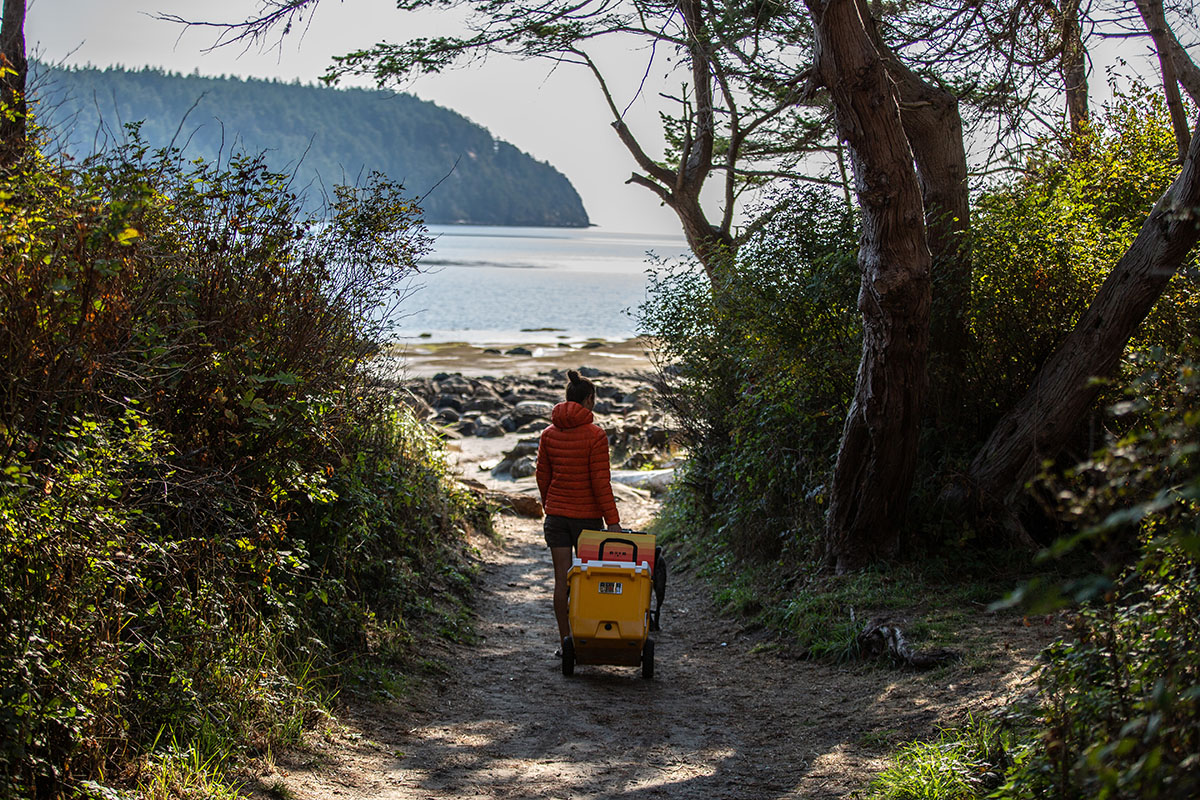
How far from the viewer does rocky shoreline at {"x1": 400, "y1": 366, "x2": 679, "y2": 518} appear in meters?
15.6

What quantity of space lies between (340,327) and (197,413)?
6.20 ft

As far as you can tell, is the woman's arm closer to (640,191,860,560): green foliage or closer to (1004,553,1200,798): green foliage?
(640,191,860,560): green foliage

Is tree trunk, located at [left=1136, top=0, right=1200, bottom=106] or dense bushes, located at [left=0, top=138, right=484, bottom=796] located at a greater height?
tree trunk, located at [left=1136, top=0, right=1200, bottom=106]

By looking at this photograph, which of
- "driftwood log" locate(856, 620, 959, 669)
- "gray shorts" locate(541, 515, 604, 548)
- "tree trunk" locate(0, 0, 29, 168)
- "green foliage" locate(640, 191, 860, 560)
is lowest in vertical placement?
"driftwood log" locate(856, 620, 959, 669)

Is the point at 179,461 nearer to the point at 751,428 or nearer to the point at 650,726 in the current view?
the point at 650,726

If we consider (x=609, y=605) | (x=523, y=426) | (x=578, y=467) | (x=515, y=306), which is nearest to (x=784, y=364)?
(x=578, y=467)

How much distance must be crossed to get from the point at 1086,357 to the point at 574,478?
12.5 feet

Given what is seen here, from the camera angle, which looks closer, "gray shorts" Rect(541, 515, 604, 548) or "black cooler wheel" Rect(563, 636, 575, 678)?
"black cooler wheel" Rect(563, 636, 575, 678)

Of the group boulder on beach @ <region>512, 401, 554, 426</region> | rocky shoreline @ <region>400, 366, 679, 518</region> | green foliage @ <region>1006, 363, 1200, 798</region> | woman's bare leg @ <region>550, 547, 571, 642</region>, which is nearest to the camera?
green foliage @ <region>1006, 363, 1200, 798</region>

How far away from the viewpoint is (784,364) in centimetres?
879

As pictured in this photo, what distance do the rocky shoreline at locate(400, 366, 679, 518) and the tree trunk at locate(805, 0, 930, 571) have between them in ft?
16.1

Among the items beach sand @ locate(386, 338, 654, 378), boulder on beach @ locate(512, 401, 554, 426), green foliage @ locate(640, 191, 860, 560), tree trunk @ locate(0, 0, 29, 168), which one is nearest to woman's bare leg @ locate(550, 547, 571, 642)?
green foliage @ locate(640, 191, 860, 560)

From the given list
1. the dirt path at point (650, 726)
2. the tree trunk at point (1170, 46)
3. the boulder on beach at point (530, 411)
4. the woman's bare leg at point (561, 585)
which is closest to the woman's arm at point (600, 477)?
the woman's bare leg at point (561, 585)

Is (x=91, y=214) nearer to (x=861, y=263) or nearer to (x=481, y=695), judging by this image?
(x=481, y=695)
